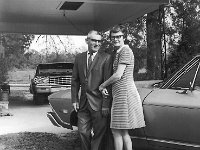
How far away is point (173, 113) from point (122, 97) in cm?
61

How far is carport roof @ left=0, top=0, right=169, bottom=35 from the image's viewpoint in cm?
1203

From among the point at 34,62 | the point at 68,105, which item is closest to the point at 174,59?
the point at 68,105

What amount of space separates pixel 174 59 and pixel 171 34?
1.43 m

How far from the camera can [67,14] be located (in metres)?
15.4

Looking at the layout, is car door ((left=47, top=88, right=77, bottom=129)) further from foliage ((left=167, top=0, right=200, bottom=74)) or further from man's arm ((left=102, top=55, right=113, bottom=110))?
foliage ((left=167, top=0, right=200, bottom=74))

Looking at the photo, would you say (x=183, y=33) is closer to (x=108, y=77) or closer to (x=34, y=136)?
(x=34, y=136)

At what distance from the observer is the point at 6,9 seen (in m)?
13.8

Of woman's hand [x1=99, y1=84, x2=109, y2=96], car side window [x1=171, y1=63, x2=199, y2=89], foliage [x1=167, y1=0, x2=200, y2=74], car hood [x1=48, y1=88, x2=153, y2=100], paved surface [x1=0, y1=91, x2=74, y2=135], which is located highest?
foliage [x1=167, y1=0, x2=200, y2=74]

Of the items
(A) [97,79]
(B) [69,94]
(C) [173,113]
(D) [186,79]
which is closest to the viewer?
(C) [173,113]

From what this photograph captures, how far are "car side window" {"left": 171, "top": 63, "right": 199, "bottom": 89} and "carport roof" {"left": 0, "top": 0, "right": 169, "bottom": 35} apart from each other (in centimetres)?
636

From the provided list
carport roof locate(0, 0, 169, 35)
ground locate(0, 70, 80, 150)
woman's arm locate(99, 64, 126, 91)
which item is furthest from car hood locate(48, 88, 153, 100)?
carport roof locate(0, 0, 169, 35)

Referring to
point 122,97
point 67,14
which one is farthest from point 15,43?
point 122,97

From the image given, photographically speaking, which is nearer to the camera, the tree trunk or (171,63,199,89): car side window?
(171,63,199,89): car side window

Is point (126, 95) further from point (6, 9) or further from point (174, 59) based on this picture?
point (174, 59)
